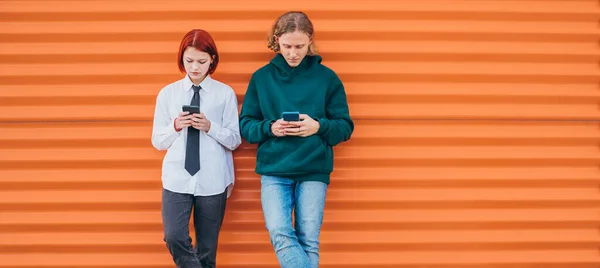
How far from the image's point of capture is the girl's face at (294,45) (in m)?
2.75

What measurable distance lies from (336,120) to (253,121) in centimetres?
54

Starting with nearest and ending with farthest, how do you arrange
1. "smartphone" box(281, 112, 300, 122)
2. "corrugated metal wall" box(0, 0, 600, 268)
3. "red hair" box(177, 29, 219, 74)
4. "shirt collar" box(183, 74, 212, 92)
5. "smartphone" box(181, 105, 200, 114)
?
"smartphone" box(281, 112, 300, 122) → "smartphone" box(181, 105, 200, 114) → "red hair" box(177, 29, 219, 74) → "shirt collar" box(183, 74, 212, 92) → "corrugated metal wall" box(0, 0, 600, 268)

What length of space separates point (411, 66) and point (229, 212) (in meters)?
1.75

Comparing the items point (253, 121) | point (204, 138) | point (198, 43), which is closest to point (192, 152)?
point (204, 138)

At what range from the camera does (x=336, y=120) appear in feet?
9.46

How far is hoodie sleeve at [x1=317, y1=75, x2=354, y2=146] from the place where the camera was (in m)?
2.77

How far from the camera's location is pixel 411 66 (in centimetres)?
333

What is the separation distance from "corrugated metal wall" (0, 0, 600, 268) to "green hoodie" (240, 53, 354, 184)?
38 centimetres

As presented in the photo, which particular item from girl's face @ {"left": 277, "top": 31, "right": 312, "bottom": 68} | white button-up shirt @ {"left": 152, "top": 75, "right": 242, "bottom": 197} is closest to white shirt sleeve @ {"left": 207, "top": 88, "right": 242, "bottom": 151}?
white button-up shirt @ {"left": 152, "top": 75, "right": 242, "bottom": 197}

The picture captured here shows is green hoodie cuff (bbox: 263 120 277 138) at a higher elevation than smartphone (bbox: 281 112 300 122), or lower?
lower

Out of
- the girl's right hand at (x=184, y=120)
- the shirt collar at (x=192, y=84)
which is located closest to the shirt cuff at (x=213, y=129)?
the girl's right hand at (x=184, y=120)

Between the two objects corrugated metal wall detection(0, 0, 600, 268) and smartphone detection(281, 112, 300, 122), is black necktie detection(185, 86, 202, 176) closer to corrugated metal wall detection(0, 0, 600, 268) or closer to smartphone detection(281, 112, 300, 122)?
corrugated metal wall detection(0, 0, 600, 268)

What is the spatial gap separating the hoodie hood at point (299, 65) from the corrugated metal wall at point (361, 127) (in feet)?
1.21

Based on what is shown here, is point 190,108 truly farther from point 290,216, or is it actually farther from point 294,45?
point 290,216
